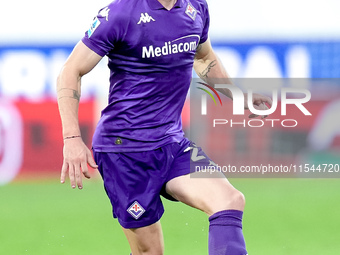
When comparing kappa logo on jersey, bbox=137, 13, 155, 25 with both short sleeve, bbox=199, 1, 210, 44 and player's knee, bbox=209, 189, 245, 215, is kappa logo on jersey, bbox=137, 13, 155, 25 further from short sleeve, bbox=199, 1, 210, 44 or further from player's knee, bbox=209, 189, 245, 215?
player's knee, bbox=209, 189, 245, 215

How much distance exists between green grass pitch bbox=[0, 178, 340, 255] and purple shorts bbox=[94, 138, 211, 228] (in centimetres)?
141

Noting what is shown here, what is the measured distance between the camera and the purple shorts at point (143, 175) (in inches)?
129

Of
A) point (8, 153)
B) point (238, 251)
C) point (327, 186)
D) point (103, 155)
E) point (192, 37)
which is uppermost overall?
point (192, 37)

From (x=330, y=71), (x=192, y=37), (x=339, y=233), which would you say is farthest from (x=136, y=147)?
(x=330, y=71)

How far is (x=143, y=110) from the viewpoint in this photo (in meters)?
3.31

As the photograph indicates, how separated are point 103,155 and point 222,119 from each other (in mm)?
3861

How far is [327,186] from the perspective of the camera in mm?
6887

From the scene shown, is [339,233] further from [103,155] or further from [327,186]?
[103,155]

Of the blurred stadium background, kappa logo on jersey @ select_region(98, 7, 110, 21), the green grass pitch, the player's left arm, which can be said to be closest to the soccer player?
kappa logo on jersey @ select_region(98, 7, 110, 21)

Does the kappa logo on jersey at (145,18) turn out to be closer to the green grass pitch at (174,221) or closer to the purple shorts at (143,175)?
the purple shorts at (143,175)

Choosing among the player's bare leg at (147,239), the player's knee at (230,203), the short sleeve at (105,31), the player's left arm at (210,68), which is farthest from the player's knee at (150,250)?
the short sleeve at (105,31)

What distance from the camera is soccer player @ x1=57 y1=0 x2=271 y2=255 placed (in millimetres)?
3100

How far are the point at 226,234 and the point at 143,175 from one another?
59cm

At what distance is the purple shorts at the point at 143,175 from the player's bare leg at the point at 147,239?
0.06 m
